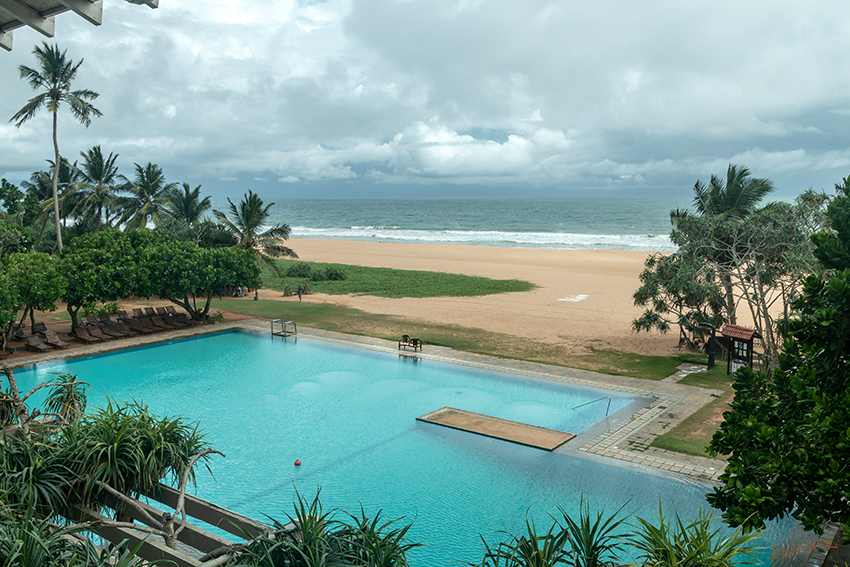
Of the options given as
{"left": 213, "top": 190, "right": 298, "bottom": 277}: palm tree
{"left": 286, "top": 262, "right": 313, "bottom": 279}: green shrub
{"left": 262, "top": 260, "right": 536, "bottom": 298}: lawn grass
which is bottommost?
{"left": 262, "top": 260, "right": 536, "bottom": 298}: lawn grass

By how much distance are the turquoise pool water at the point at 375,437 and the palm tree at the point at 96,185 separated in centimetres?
1668

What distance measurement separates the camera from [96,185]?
34.0 metres

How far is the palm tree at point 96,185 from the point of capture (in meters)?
33.2

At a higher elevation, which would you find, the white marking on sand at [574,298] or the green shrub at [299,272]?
the green shrub at [299,272]

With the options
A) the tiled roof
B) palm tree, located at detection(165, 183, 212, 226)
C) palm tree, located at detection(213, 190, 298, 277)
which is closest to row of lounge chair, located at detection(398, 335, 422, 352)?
the tiled roof

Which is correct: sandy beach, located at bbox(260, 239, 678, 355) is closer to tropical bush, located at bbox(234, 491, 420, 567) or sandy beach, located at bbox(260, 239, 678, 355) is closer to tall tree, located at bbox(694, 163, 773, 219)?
tall tree, located at bbox(694, 163, 773, 219)

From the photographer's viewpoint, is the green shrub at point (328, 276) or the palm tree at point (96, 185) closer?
the palm tree at point (96, 185)

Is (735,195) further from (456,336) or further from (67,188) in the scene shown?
(67,188)

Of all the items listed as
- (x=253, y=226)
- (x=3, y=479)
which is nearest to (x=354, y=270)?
(x=253, y=226)

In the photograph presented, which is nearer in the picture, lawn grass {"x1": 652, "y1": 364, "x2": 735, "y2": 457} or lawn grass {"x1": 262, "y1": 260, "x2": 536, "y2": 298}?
lawn grass {"x1": 652, "y1": 364, "x2": 735, "y2": 457}

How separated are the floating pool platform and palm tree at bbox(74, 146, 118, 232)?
27.2m

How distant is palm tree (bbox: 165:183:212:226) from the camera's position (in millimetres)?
33844

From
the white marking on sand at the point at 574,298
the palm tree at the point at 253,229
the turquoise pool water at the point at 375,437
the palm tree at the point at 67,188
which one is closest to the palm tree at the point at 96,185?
the palm tree at the point at 67,188

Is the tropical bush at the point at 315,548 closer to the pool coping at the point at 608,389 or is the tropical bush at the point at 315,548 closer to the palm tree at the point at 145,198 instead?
the pool coping at the point at 608,389
